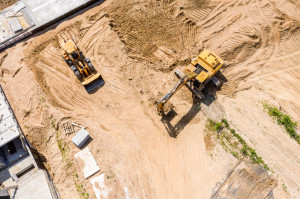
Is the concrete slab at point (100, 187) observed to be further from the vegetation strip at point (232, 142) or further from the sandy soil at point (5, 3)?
the sandy soil at point (5, 3)

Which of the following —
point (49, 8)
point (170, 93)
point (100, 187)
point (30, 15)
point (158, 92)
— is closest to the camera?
→ point (100, 187)

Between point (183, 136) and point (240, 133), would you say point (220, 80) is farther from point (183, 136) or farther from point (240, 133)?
point (183, 136)

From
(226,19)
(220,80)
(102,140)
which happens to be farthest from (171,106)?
(226,19)

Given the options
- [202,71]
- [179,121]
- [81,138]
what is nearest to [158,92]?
[179,121]

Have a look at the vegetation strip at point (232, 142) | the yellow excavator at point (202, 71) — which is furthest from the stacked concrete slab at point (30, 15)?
the vegetation strip at point (232, 142)

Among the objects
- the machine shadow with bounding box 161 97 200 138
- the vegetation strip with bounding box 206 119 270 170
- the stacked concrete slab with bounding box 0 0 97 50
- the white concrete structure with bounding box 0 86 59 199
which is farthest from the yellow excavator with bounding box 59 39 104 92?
the vegetation strip with bounding box 206 119 270 170

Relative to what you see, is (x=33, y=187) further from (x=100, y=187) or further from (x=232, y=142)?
(x=232, y=142)
